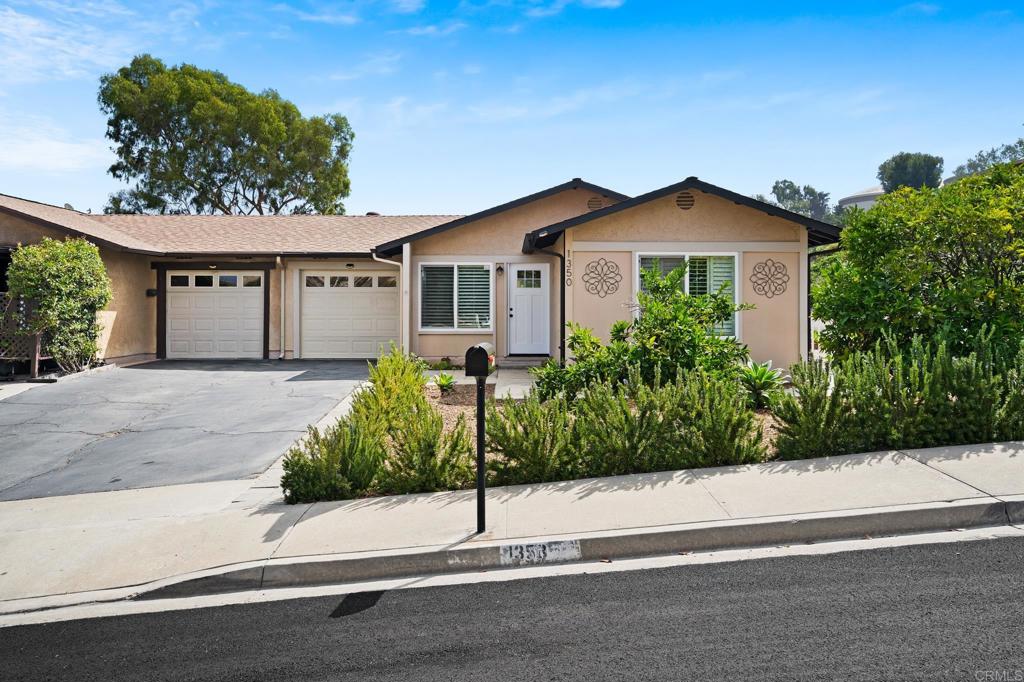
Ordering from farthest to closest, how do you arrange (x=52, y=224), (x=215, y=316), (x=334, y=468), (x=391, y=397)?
(x=215, y=316)
(x=52, y=224)
(x=391, y=397)
(x=334, y=468)

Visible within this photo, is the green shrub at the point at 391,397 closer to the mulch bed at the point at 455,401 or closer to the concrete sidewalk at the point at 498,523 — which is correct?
the mulch bed at the point at 455,401

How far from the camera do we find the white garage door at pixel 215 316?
19344 mm

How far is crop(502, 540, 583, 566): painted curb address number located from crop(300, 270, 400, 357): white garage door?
48.4 ft

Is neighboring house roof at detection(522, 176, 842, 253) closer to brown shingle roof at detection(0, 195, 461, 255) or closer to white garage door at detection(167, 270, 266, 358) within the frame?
brown shingle roof at detection(0, 195, 461, 255)

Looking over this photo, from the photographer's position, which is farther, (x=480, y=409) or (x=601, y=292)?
(x=601, y=292)

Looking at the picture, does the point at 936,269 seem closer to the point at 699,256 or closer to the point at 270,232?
the point at 699,256

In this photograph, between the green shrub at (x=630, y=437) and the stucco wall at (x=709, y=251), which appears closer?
the green shrub at (x=630, y=437)

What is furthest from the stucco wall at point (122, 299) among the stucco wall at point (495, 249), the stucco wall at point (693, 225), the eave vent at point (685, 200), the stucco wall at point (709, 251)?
the eave vent at point (685, 200)

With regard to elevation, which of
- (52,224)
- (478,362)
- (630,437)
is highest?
(52,224)

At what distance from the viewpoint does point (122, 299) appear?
58.6ft

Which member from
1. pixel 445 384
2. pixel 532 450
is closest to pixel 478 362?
pixel 532 450

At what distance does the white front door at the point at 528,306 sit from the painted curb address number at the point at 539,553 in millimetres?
12351

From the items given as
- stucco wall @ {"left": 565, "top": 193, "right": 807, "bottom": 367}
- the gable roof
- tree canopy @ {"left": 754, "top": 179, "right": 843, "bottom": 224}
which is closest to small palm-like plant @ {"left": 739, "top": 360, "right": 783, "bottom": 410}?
stucco wall @ {"left": 565, "top": 193, "right": 807, "bottom": 367}

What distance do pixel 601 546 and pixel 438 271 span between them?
12885mm
